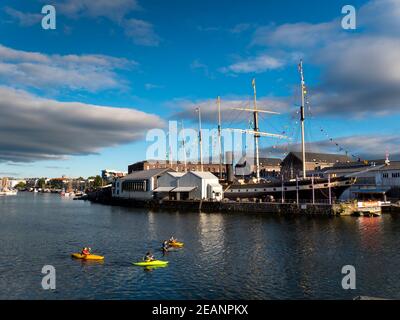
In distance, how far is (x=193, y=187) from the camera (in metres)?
108

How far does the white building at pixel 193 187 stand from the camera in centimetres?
10719

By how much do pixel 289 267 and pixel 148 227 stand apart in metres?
35.5

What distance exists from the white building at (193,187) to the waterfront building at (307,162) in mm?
44810

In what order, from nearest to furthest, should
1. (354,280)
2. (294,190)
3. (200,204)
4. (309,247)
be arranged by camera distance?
(354,280) → (309,247) → (294,190) → (200,204)

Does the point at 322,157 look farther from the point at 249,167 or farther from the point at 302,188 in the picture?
the point at 302,188

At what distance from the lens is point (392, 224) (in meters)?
58.6

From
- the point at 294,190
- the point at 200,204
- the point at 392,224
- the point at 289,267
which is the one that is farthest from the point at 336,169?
the point at 289,267

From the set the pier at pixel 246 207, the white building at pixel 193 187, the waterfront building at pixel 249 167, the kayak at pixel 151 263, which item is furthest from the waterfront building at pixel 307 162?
the kayak at pixel 151 263

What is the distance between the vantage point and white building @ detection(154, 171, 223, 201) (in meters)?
107

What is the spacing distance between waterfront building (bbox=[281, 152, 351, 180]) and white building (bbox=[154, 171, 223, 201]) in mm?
44810

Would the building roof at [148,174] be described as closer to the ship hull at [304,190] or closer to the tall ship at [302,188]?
the tall ship at [302,188]
